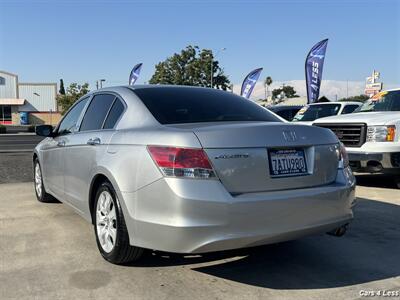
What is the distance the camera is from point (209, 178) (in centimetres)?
339

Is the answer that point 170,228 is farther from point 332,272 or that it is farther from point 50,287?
point 332,272

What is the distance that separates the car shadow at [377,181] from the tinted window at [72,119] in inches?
223

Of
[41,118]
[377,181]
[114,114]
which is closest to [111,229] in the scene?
[114,114]

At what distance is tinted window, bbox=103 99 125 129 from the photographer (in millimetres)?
4473

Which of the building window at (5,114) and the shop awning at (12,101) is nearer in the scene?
the shop awning at (12,101)

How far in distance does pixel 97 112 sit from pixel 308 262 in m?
→ 2.63

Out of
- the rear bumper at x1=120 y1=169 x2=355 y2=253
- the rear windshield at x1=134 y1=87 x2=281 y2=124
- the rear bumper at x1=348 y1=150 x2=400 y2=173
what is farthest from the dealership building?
the rear bumper at x1=120 y1=169 x2=355 y2=253

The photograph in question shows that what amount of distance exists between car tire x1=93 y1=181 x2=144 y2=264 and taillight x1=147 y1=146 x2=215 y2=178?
0.71 m

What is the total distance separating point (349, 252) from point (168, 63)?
53047mm

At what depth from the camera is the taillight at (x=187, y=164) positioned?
3395 mm

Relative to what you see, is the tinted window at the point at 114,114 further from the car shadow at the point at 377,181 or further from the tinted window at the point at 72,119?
the car shadow at the point at 377,181

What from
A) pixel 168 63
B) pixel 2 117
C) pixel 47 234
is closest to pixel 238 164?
pixel 47 234

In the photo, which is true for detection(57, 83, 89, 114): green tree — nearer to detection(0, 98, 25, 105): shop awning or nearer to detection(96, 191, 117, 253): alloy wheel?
detection(0, 98, 25, 105): shop awning

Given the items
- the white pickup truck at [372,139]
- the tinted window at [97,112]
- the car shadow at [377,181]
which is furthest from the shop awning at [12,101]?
the tinted window at [97,112]
